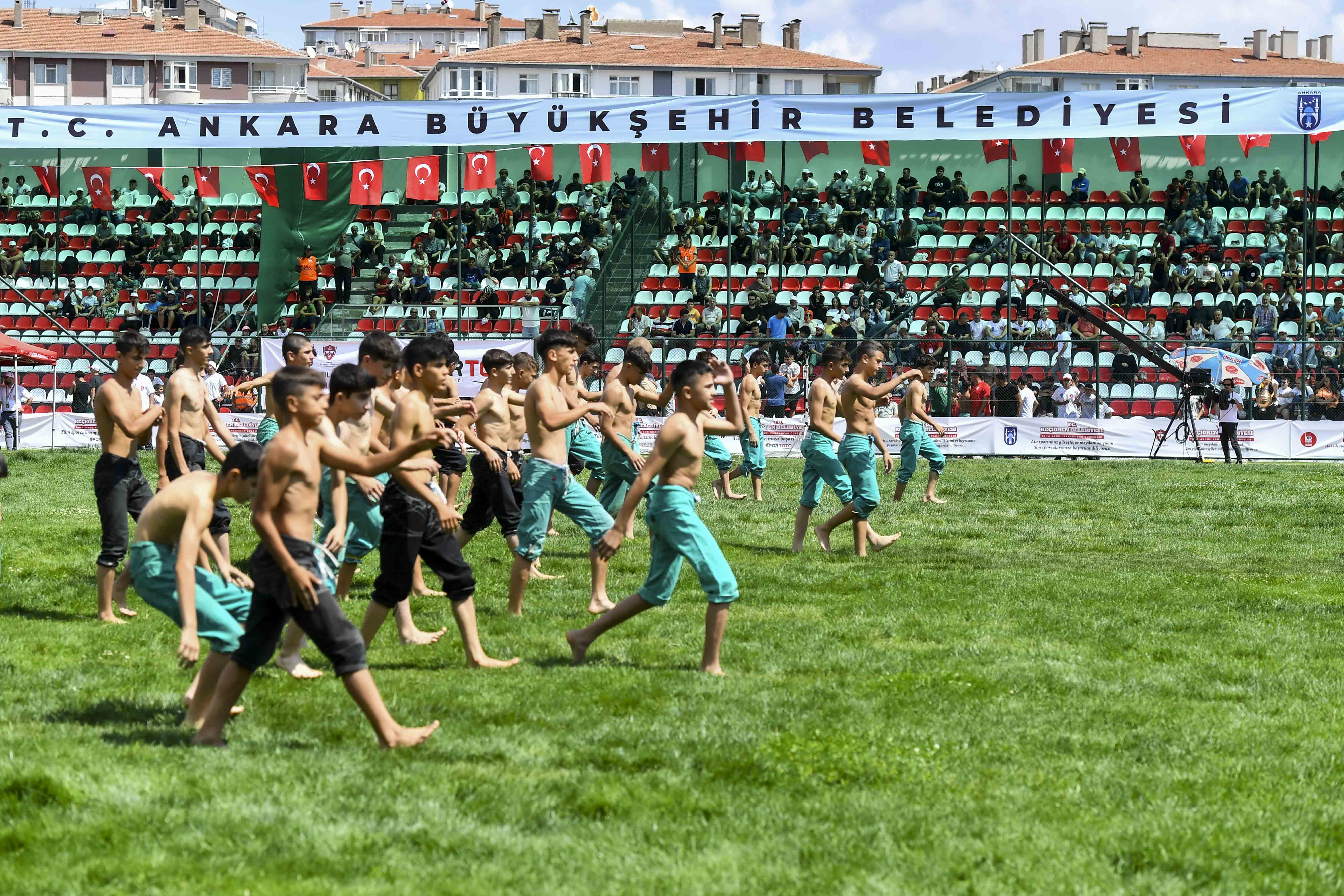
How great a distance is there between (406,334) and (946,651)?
21397 millimetres

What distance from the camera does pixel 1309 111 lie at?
2445 centimetres

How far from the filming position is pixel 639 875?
491cm

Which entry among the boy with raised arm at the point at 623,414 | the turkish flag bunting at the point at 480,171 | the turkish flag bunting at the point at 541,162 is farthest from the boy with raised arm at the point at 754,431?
the turkish flag bunting at the point at 541,162

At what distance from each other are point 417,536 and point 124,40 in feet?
320

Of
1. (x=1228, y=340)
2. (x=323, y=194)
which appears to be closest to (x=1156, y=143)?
(x=1228, y=340)

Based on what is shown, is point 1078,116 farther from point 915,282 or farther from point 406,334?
point 406,334

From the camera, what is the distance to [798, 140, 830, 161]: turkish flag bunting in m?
35.8

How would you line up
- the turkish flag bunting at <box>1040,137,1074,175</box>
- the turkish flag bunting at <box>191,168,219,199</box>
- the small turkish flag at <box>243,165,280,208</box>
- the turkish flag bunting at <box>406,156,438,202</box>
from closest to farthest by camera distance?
the turkish flag bunting at <box>406,156,438,202</box> < the turkish flag bunting at <box>191,168,219,199</box> < the small turkish flag at <box>243,165,280,208</box> < the turkish flag bunting at <box>1040,137,1074,175</box>

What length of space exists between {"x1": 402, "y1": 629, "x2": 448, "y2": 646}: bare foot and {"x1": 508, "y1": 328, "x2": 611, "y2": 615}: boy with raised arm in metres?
0.83

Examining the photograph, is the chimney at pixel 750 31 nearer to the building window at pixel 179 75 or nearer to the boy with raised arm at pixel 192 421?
the building window at pixel 179 75

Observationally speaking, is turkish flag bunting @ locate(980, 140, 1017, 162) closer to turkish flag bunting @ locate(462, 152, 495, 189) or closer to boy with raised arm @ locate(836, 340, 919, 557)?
turkish flag bunting @ locate(462, 152, 495, 189)

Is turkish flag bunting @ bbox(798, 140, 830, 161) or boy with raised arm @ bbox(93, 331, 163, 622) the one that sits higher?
turkish flag bunting @ bbox(798, 140, 830, 161)

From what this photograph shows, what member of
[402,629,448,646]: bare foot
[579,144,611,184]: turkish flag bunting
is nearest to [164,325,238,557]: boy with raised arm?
[402,629,448,646]: bare foot

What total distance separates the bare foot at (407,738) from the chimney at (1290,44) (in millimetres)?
99848
